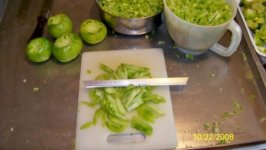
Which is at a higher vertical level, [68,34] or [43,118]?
[68,34]

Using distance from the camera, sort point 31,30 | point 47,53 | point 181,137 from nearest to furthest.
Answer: point 181,137
point 47,53
point 31,30

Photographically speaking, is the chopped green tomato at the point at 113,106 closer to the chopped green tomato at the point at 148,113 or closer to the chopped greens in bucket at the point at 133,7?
the chopped green tomato at the point at 148,113

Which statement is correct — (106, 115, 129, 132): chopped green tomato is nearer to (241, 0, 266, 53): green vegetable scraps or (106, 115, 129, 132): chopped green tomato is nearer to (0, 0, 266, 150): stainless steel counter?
(0, 0, 266, 150): stainless steel counter

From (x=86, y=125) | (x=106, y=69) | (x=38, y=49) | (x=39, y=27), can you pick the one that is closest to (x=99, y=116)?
(x=86, y=125)

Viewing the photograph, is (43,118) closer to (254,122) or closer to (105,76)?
(105,76)

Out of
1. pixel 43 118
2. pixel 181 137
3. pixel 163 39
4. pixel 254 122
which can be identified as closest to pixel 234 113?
pixel 254 122
